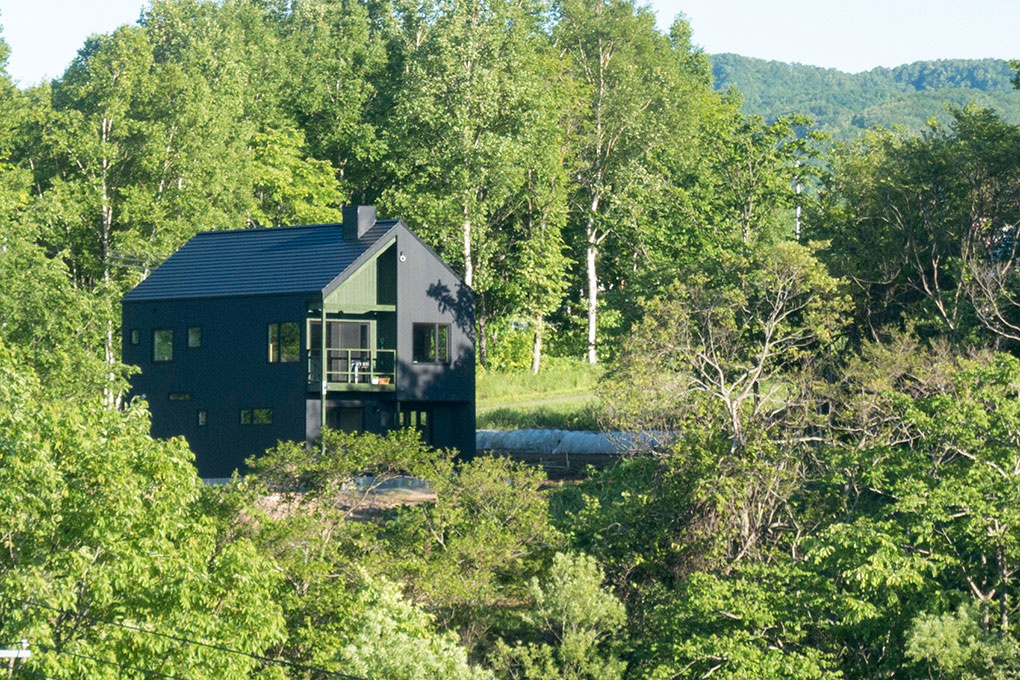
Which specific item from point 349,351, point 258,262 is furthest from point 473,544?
point 258,262

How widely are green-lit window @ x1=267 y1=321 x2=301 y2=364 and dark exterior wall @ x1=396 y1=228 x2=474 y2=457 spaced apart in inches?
117

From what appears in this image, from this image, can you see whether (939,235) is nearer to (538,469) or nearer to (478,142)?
(538,469)

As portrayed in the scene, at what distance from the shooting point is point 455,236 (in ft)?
190

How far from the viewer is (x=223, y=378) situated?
43.0 metres

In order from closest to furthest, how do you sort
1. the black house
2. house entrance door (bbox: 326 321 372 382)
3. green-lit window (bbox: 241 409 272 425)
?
the black house → house entrance door (bbox: 326 321 372 382) → green-lit window (bbox: 241 409 272 425)

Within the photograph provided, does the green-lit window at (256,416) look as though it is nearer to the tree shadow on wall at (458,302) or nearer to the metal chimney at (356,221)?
the metal chimney at (356,221)

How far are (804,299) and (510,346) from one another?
24.6 metres

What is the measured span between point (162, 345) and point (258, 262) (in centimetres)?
410

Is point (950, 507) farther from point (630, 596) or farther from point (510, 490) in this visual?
point (510, 490)

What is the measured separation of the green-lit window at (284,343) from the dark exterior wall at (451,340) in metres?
2.96

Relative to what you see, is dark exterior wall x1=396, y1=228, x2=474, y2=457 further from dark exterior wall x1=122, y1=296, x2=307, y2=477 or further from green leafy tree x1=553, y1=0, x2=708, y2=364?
green leafy tree x1=553, y1=0, x2=708, y2=364

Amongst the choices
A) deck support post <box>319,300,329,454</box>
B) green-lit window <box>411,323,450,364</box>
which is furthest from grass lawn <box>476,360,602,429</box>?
deck support post <box>319,300,329,454</box>

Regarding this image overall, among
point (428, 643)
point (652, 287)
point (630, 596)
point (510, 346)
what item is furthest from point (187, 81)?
point (428, 643)

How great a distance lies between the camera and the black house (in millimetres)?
41750
